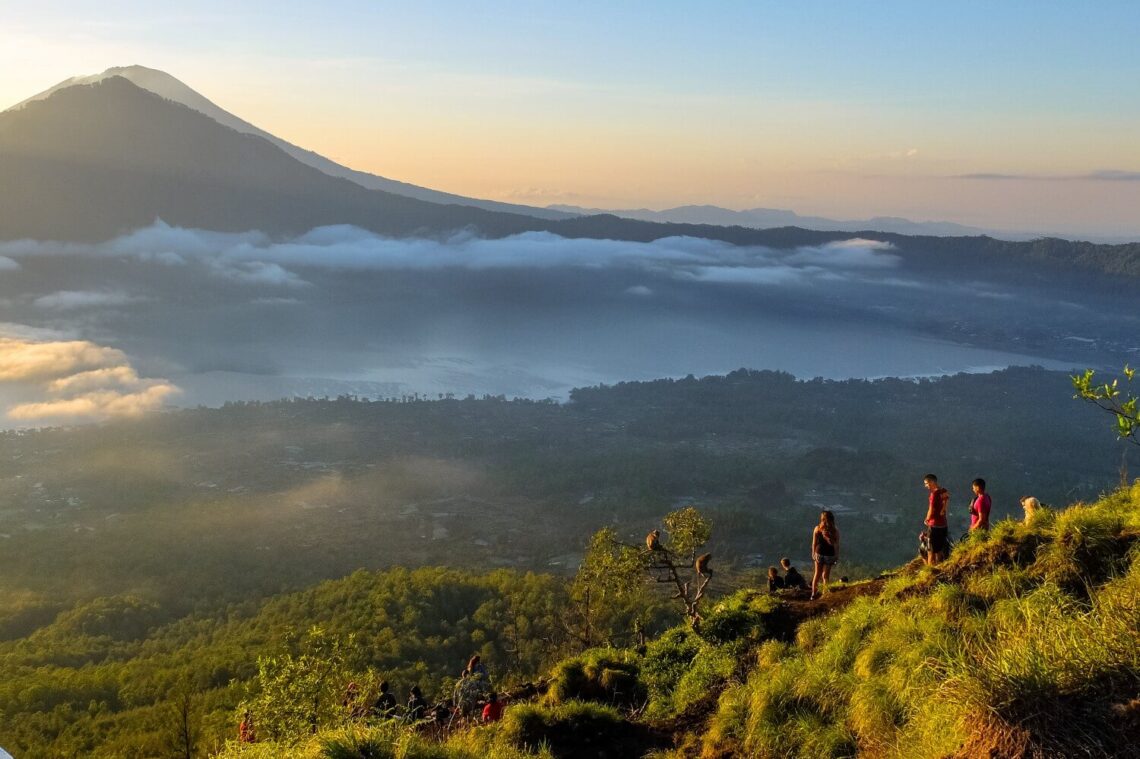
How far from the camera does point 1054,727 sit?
4539 mm

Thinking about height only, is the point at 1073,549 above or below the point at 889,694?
above

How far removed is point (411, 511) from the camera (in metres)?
104

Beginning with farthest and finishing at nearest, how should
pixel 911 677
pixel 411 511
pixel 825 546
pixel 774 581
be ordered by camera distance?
1. pixel 411 511
2. pixel 774 581
3. pixel 825 546
4. pixel 911 677

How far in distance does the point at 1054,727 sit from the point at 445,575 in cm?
5417

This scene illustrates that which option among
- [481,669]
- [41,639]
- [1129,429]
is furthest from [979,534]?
[41,639]

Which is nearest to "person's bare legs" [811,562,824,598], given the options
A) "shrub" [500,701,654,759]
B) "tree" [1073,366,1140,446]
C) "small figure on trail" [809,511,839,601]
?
"small figure on trail" [809,511,839,601]

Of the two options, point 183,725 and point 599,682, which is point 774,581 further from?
point 183,725

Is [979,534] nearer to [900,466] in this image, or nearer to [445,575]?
[445,575]

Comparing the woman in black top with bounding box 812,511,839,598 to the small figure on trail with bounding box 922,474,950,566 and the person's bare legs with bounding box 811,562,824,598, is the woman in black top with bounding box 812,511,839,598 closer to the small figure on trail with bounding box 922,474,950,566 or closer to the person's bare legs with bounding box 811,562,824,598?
the person's bare legs with bounding box 811,562,824,598

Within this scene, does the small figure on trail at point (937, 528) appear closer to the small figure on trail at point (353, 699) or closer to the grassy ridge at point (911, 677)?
the grassy ridge at point (911, 677)

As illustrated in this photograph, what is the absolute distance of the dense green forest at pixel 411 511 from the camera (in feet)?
124

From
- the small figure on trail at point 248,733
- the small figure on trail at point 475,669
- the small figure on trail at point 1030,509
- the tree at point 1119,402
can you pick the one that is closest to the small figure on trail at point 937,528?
the small figure on trail at point 1030,509

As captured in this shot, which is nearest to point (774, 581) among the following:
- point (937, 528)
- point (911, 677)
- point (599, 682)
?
point (599, 682)

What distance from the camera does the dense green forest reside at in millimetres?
37875
